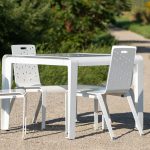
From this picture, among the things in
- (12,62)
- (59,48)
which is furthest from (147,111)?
(59,48)

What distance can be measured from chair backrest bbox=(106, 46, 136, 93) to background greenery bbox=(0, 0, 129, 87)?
541 cm

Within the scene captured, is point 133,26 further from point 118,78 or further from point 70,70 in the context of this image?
point 70,70

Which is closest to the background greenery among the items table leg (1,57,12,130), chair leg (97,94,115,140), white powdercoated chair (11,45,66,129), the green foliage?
the green foliage

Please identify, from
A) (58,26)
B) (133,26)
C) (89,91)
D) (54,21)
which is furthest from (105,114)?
(133,26)

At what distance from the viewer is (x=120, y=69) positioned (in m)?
8.11

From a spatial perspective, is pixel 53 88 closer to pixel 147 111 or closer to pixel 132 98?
pixel 132 98

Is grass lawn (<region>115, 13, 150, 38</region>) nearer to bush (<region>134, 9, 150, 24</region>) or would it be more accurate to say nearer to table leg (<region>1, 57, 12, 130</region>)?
bush (<region>134, 9, 150, 24</region>)

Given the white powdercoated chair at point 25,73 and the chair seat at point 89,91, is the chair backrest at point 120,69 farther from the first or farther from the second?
the white powdercoated chair at point 25,73

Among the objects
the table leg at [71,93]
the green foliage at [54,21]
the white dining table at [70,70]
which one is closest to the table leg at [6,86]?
the white dining table at [70,70]

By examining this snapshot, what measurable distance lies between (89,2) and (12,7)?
820 cm

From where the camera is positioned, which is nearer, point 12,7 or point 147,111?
point 147,111

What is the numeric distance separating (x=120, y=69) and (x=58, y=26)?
1378cm

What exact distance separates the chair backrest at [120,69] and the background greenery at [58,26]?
541 cm

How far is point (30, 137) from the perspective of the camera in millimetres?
8047
